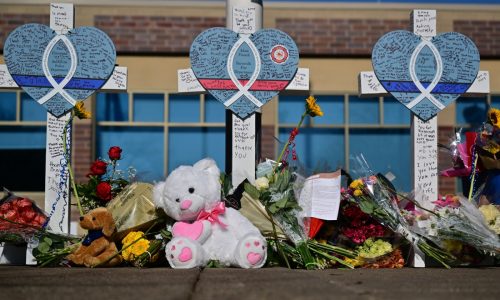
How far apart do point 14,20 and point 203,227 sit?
619 cm

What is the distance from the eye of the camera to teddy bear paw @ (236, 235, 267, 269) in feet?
14.9

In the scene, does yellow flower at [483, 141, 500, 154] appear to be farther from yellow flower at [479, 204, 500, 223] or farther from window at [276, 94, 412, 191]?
window at [276, 94, 412, 191]

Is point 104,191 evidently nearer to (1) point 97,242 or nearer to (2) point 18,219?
(1) point 97,242

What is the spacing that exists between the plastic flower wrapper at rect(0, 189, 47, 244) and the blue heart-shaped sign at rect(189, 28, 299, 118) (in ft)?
5.35

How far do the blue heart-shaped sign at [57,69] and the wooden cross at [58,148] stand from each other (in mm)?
70

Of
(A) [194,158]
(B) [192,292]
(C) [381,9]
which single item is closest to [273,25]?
(C) [381,9]

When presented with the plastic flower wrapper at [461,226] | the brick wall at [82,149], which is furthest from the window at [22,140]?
the plastic flower wrapper at [461,226]

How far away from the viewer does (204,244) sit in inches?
185

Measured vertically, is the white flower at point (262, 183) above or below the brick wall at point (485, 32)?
below

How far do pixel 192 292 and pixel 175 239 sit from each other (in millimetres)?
1284

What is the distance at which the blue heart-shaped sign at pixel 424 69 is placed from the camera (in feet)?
18.0

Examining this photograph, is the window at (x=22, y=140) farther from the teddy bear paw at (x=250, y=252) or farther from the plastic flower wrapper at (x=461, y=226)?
the plastic flower wrapper at (x=461, y=226)

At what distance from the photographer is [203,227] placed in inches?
184

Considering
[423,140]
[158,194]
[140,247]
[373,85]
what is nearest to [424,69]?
[373,85]
